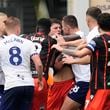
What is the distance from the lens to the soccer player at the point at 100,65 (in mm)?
8125

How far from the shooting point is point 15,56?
9492 millimetres

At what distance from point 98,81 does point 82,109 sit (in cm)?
199

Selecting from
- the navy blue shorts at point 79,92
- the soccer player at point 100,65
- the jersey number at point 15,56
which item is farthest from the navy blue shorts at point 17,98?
the soccer player at point 100,65

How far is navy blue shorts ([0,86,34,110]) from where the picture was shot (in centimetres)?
951

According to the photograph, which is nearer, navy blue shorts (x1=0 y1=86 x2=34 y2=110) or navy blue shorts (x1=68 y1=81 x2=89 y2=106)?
navy blue shorts (x1=0 y1=86 x2=34 y2=110)

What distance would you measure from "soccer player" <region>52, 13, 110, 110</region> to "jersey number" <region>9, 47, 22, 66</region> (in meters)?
1.39

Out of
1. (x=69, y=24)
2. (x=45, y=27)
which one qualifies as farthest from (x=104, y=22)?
(x=45, y=27)

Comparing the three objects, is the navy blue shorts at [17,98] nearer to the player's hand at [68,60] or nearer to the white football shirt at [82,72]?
the white football shirt at [82,72]

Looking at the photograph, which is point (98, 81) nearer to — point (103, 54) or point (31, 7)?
point (103, 54)

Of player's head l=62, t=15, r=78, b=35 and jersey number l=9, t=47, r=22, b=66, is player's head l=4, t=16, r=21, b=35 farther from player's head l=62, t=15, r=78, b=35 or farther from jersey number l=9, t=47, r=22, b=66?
player's head l=62, t=15, r=78, b=35

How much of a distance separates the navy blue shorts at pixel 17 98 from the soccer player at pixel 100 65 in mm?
1497

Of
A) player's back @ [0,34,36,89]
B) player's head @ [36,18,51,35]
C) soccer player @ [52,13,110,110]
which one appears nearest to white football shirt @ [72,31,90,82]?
player's head @ [36,18,51,35]

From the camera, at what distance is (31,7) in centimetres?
2428

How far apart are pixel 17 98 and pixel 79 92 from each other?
1.11 metres
